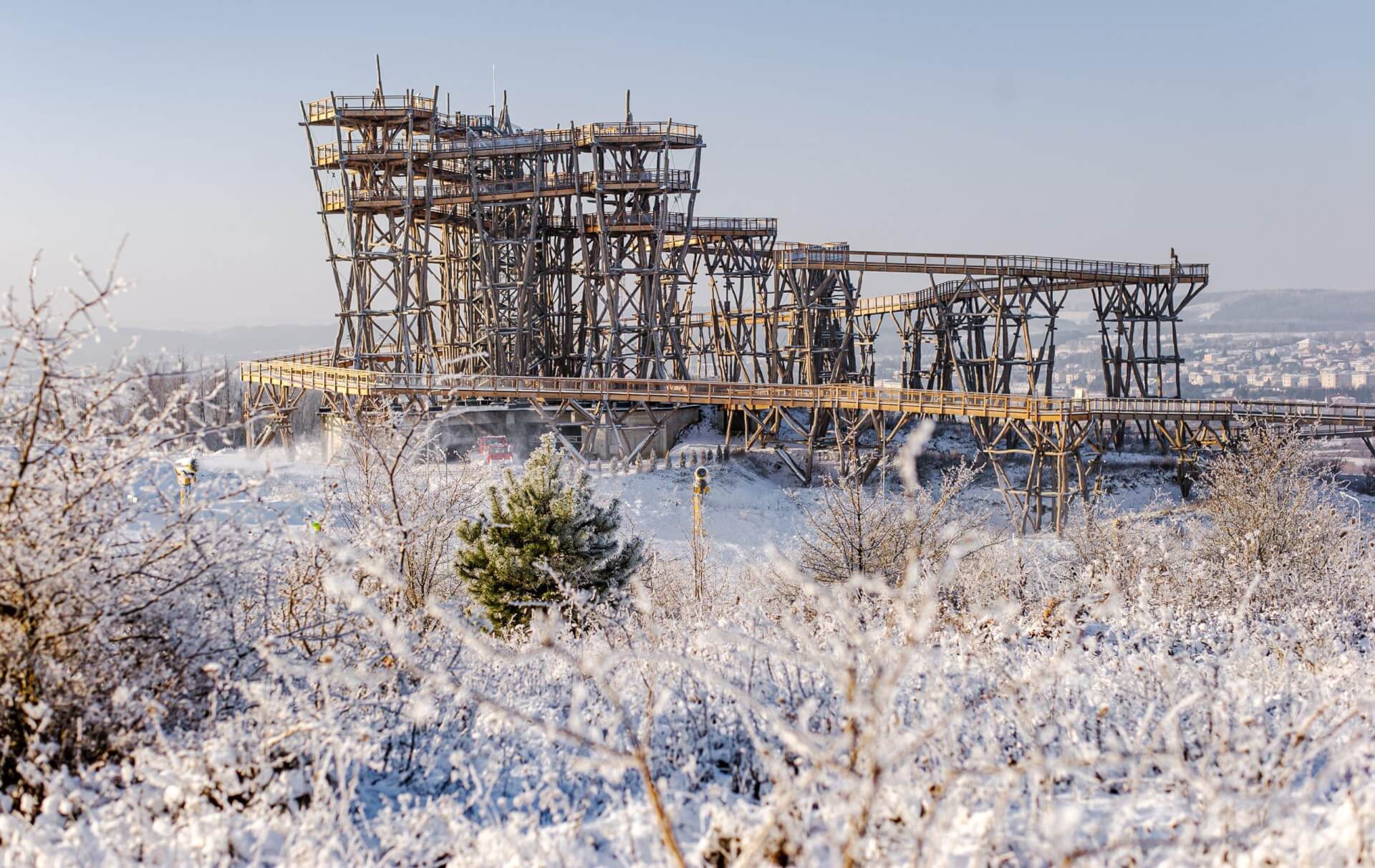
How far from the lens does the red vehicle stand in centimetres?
3209

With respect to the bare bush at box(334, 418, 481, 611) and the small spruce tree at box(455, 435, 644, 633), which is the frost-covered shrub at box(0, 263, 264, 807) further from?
the small spruce tree at box(455, 435, 644, 633)

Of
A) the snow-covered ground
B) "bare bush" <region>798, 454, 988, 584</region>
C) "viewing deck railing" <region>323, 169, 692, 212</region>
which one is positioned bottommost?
"bare bush" <region>798, 454, 988, 584</region>

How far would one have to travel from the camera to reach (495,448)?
1300 inches

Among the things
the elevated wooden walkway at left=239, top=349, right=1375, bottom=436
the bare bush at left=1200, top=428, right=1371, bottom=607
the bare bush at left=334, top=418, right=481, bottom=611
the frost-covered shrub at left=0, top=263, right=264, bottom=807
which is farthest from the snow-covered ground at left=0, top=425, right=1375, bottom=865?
the elevated wooden walkway at left=239, top=349, right=1375, bottom=436

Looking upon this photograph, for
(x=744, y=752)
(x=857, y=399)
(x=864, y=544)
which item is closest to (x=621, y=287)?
(x=857, y=399)

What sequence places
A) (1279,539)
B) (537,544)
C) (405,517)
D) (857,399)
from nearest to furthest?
(405,517), (537,544), (1279,539), (857,399)

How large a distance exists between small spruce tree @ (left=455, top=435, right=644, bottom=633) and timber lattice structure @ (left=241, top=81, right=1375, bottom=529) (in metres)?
15.8

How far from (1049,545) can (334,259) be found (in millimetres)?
27391

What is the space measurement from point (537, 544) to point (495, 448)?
18.6 m

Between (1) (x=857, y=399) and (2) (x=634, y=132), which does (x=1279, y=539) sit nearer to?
(1) (x=857, y=399)

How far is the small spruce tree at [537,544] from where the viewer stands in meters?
14.6

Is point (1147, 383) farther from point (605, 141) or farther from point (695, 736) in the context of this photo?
point (695, 736)

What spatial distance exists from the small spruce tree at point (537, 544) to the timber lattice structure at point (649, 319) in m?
15.8

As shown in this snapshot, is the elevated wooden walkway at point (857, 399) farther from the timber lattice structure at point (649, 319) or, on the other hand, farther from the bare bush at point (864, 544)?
the bare bush at point (864, 544)
